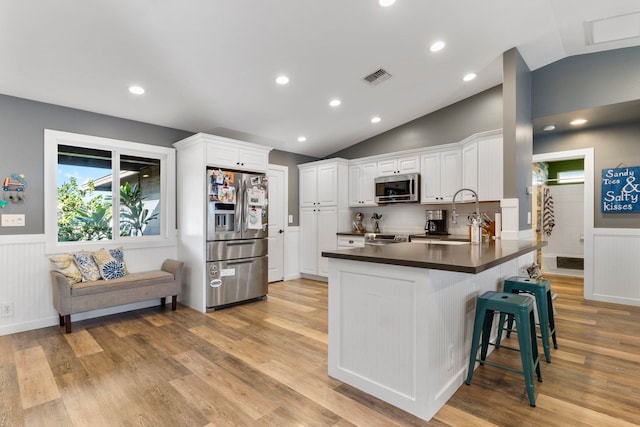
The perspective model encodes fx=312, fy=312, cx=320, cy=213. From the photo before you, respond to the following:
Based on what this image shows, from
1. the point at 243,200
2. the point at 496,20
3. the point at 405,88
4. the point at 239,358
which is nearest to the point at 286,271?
the point at 243,200

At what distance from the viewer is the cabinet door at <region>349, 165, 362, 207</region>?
18.5 feet

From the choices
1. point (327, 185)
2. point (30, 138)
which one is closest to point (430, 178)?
point (327, 185)

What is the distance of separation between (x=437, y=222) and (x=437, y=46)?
2.60 metres

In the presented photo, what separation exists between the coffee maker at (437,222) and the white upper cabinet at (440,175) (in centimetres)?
22

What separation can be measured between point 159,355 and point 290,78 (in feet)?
9.94

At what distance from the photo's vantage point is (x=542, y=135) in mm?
4828

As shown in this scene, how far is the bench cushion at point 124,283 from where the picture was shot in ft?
10.6

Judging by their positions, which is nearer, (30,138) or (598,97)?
(30,138)

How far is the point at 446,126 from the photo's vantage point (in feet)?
15.9

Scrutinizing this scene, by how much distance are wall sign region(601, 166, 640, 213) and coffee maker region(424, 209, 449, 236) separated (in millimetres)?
2033

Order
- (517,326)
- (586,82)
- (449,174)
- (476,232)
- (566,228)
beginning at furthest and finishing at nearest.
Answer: (566,228) < (449,174) < (586,82) < (476,232) < (517,326)

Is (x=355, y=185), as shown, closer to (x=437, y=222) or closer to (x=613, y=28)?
(x=437, y=222)

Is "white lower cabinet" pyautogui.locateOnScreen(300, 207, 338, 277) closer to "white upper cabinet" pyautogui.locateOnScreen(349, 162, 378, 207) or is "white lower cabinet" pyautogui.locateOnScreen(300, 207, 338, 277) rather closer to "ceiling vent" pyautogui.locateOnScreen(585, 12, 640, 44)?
"white upper cabinet" pyautogui.locateOnScreen(349, 162, 378, 207)

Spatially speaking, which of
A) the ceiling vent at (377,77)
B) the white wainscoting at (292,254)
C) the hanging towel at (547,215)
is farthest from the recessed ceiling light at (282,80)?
the hanging towel at (547,215)
